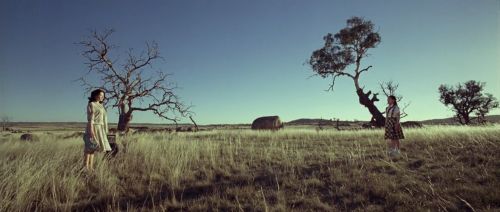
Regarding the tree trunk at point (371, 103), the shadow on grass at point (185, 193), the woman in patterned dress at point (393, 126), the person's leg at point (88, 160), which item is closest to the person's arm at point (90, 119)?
the person's leg at point (88, 160)

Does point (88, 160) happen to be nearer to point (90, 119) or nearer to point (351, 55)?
point (90, 119)

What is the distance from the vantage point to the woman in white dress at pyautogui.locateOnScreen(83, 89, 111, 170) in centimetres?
603

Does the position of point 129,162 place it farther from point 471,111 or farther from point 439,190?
point 471,111

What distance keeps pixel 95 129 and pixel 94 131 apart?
49 mm

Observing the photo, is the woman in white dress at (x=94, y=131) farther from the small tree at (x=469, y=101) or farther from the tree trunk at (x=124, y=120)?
the small tree at (x=469, y=101)

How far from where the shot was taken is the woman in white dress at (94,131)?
6.03 meters

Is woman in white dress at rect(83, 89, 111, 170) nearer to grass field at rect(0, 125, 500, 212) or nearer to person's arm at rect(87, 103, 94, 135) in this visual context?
person's arm at rect(87, 103, 94, 135)

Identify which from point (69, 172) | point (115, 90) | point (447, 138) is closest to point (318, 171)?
point (69, 172)

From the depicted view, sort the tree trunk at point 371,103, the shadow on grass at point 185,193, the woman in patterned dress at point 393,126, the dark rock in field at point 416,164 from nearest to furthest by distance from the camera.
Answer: the shadow on grass at point 185,193 < the dark rock in field at point 416,164 < the woman in patterned dress at point 393,126 < the tree trunk at point 371,103

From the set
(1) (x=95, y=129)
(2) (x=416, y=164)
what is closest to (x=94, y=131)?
(1) (x=95, y=129)

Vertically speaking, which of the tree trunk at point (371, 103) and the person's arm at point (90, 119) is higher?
the tree trunk at point (371, 103)

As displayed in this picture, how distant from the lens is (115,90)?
18.7 meters

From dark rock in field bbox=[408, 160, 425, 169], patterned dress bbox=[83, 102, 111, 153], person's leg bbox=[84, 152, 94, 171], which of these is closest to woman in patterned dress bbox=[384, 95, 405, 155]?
dark rock in field bbox=[408, 160, 425, 169]

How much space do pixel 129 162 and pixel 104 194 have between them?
84.1 inches
